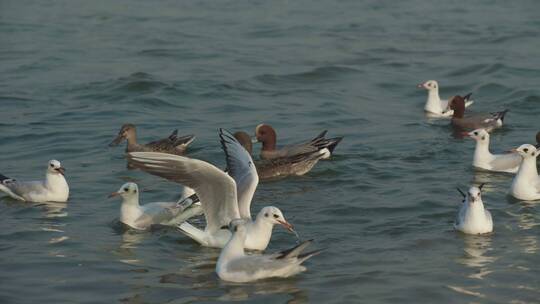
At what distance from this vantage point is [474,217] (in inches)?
518

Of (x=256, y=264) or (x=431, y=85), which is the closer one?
(x=256, y=264)

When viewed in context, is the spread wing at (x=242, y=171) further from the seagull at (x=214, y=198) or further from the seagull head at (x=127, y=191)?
the seagull head at (x=127, y=191)

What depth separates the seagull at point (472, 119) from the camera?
19.8 metres

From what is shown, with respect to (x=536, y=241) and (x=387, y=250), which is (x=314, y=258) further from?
(x=536, y=241)

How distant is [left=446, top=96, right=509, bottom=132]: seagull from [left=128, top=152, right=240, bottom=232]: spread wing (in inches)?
308

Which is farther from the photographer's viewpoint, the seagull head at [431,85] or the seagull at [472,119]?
the seagull head at [431,85]

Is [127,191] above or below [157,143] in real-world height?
below

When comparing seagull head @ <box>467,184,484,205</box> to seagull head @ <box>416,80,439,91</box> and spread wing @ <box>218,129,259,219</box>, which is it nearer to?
spread wing @ <box>218,129,259,219</box>

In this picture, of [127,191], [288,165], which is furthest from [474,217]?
[288,165]

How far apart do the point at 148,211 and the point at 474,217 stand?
149 inches

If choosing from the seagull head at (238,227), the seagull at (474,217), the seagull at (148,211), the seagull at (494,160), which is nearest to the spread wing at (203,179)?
the seagull head at (238,227)

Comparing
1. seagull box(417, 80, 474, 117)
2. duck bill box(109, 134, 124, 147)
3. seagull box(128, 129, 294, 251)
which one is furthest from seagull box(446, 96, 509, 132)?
seagull box(128, 129, 294, 251)

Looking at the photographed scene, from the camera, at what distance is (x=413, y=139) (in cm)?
1902

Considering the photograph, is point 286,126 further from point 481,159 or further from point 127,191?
point 127,191
